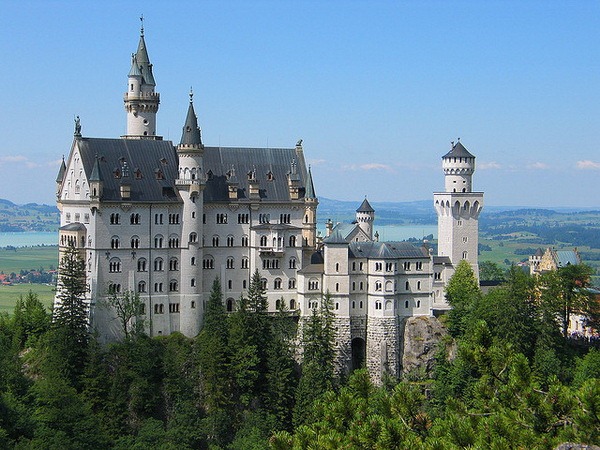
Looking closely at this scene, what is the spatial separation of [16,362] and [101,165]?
2089 centimetres

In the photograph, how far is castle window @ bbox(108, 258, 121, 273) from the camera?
96000 millimetres

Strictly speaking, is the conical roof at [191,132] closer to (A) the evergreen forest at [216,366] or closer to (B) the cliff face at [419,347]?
(A) the evergreen forest at [216,366]

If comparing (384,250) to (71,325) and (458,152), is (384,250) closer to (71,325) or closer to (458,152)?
(458,152)

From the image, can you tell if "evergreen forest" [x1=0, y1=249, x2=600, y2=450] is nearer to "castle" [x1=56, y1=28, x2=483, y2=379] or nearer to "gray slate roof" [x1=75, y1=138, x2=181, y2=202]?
"castle" [x1=56, y1=28, x2=483, y2=379]

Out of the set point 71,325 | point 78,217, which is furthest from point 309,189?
point 71,325

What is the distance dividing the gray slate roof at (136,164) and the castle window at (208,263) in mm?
7144

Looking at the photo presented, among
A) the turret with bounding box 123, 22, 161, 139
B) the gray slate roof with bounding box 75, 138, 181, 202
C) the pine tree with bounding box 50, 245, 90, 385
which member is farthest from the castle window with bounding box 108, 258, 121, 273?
the turret with bounding box 123, 22, 161, 139

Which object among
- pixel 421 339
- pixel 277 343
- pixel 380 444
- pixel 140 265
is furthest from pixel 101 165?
pixel 380 444

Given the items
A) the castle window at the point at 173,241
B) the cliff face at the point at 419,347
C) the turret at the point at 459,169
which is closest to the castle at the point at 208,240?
the castle window at the point at 173,241

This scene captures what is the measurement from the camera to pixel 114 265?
96250mm

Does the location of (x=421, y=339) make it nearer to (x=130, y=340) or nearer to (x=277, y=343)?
(x=277, y=343)

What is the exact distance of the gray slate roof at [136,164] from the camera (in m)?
96.7

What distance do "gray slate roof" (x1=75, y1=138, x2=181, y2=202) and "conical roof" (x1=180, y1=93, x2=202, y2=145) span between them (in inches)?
132

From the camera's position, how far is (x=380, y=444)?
163ft
